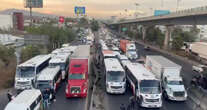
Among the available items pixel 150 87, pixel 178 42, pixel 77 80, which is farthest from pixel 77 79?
pixel 178 42

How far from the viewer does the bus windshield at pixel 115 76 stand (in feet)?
55.6

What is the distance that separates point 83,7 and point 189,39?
3669 centimetres

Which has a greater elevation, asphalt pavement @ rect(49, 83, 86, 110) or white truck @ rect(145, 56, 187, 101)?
white truck @ rect(145, 56, 187, 101)

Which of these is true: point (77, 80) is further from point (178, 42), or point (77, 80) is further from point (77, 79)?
point (178, 42)

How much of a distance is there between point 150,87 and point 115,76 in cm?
379

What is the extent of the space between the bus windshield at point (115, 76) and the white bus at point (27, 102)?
662cm

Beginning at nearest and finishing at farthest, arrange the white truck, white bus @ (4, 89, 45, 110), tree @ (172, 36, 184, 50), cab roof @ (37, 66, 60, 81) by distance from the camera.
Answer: white bus @ (4, 89, 45, 110), the white truck, cab roof @ (37, 66, 60, 81), tree @ (172, 36, 184, 50)

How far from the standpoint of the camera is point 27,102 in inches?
436

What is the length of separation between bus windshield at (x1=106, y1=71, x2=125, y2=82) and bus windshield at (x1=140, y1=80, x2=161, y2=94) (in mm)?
2744

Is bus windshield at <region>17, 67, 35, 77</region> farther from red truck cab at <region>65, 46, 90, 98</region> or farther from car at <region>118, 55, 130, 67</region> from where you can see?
car at <region>118, 55, 130, 67</region>

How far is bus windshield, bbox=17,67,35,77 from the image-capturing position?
17.8 metres

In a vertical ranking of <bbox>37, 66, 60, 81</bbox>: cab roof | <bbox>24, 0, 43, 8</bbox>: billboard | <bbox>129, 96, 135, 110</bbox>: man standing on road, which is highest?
<bbox>24, 0, 43, 8</bbox>: billboard

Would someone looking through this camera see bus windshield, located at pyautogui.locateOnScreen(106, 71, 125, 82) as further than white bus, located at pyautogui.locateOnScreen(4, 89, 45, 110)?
Yes

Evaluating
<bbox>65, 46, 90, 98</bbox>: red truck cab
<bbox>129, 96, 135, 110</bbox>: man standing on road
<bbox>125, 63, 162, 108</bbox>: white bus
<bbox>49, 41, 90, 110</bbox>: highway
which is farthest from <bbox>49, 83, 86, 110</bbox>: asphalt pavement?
<bbox>125, 63, 162, 108</bbox>: white bus
